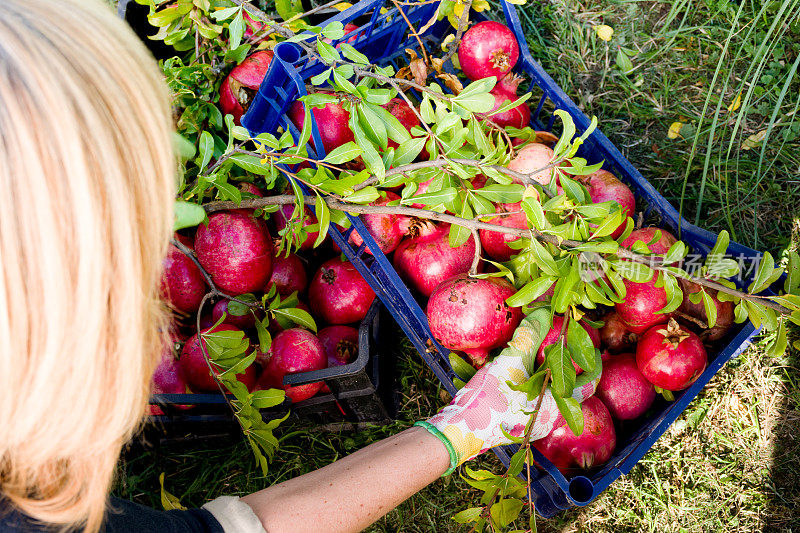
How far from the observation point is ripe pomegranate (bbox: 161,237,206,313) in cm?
167

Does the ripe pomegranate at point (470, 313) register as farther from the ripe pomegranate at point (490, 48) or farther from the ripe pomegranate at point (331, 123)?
the ripe pomegranate at point (490, 48)

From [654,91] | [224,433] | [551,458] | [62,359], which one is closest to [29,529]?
[62,359]

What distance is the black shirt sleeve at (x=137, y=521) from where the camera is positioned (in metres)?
0.81

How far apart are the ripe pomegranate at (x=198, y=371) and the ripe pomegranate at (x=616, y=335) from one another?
112cm

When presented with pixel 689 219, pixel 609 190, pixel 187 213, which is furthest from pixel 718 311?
pixel 187 213

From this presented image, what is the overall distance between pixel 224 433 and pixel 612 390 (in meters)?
1.28

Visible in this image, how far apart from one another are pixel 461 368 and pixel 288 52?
96cm

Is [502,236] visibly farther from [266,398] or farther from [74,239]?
[74,239]

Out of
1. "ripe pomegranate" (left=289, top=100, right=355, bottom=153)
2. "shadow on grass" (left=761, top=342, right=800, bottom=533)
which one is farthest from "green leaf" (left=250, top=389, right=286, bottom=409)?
"shadow on grass" (left=761, top=342, right=800, bottom=533)

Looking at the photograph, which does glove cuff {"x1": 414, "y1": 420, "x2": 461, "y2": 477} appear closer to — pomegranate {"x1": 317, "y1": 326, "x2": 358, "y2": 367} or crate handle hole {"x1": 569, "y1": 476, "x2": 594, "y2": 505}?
crate handle hole {"x1": 569, "y1": 476, "x2": 594, "y2": 505}

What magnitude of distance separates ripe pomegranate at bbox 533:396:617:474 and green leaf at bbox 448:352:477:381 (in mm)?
275

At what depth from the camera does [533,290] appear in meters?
1.26

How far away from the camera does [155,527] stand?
897 mm

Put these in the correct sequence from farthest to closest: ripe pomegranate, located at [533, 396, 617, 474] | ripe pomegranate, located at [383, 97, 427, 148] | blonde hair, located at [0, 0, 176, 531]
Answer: ripe pomegranate, located at [383, 97, 427, 148] < ripe pomegranate, located at [533, 396, 617, 474] < blonde hair, located at [0, 0, 176, 531]
